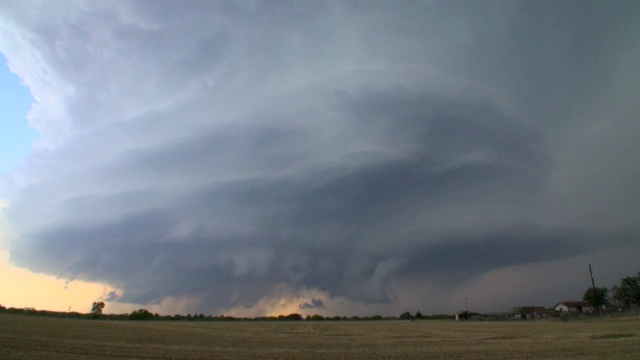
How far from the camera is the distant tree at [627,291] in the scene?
562 ft

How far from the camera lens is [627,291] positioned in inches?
6929

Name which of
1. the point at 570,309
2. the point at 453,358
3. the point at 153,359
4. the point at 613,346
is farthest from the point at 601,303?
the point at 153,359

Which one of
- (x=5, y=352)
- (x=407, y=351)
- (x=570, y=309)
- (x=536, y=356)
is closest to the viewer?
(x=5, y=352)

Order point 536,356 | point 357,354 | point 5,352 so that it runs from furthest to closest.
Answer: point 357,354, point 536,356, point 5,352

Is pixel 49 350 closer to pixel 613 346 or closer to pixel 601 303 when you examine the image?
pixel 613 346

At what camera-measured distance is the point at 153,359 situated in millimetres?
26266

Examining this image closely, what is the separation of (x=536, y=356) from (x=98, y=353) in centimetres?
2797

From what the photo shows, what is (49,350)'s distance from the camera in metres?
28.6

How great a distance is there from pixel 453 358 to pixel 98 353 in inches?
889

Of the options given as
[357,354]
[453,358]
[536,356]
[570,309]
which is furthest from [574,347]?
[570,309]

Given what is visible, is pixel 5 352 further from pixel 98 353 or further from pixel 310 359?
pixel 310 359

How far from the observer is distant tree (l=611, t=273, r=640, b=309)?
171250 mm

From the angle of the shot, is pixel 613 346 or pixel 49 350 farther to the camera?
pixel 613 346

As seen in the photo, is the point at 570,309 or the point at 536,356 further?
the point at 570,309
